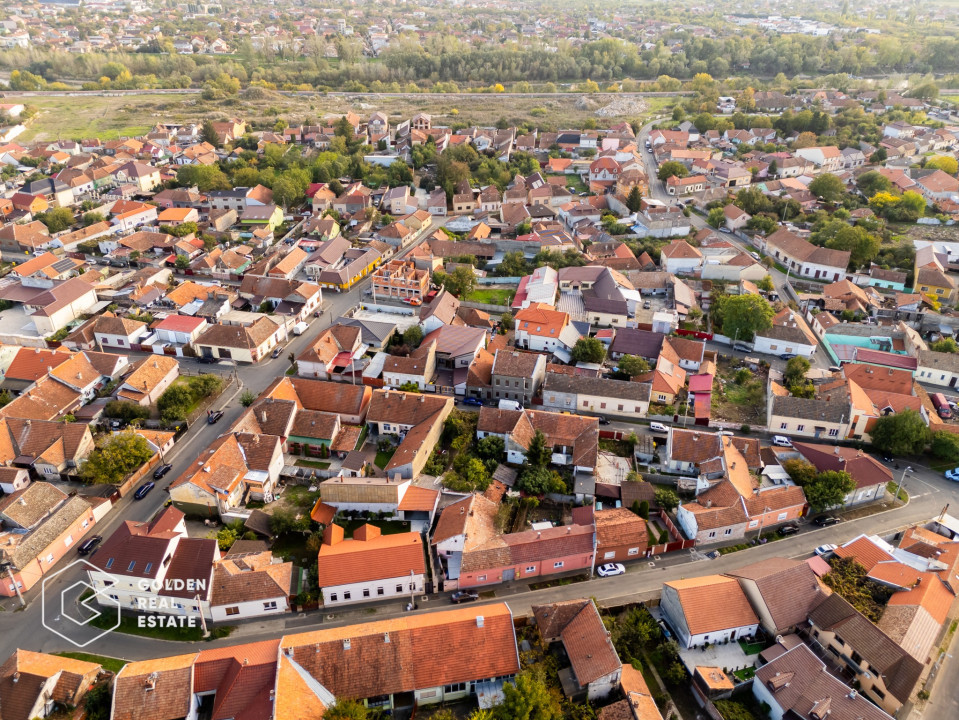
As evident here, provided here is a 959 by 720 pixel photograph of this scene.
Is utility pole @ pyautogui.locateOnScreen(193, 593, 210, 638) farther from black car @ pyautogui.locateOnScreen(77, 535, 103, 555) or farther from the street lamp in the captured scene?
the street lamp

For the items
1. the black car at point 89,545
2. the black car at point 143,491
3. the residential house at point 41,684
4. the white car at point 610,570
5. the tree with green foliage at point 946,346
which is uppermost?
the residential house at point 41,684

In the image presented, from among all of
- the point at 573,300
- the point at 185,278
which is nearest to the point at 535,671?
the point at 573,300

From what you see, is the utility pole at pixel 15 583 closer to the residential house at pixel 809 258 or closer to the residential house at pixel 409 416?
the residential house at pixel 409 416

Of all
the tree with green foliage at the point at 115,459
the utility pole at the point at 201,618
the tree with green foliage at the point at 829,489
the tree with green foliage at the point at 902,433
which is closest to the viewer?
the utility pole at the point at 201,618

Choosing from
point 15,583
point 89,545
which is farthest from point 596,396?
point 15,583

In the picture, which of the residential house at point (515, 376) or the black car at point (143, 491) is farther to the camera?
the residential house at point (515, 376)

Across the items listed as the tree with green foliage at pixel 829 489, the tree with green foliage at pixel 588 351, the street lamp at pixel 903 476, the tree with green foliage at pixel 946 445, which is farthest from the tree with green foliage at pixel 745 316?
the tree with green foliage at pixel 829 489

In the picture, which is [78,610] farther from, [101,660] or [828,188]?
[828,188]

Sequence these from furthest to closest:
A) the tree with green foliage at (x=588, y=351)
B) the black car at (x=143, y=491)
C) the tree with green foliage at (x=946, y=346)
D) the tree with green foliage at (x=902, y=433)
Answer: the tree with green foliage at (x=946, y=346)
the tree with green foliage at (x=588, y=351)
the tree with green foliage at (x=902, y=433)
the black car at (x=143, y=491)
